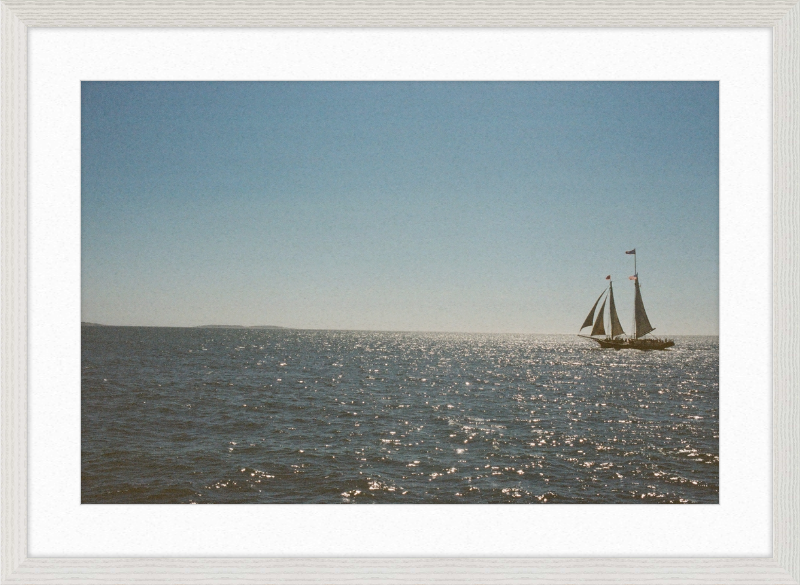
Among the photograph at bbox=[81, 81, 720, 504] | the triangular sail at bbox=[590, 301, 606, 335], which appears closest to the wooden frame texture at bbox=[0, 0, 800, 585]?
the photograph at bbox=[81, 81, 720, 504]

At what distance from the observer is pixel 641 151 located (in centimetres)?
813

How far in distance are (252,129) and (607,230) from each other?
31.4 ft

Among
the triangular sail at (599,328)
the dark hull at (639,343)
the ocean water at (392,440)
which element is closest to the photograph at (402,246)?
the ocean water at (392,440)

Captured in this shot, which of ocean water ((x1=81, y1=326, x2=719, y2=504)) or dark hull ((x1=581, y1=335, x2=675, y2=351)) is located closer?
ocean water ((x1=81, y1=326, x2=719, y2=504))

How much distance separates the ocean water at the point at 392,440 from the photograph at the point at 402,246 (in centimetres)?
7

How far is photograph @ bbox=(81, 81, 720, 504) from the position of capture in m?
6.20

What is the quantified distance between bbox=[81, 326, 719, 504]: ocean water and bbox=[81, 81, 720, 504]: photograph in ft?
0.21

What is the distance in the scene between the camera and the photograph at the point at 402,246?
6.20m

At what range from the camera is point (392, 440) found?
977 centimetres

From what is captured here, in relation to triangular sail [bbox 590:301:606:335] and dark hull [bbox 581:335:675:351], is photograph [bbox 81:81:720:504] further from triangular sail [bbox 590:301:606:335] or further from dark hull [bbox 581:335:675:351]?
dark hull [bbox 581:335:675:351]

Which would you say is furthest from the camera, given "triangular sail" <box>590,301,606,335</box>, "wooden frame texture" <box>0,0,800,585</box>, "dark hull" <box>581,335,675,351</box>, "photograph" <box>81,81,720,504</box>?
"dark hull" <box>581,335,675,351</box>

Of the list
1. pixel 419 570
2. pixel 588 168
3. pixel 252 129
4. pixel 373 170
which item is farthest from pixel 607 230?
pixel 419 570
